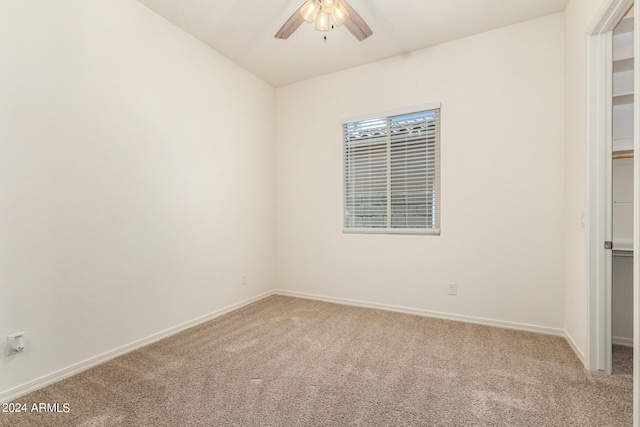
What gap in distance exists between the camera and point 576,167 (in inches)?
92.7

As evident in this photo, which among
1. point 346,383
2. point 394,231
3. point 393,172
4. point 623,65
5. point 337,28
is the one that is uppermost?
point 337,28

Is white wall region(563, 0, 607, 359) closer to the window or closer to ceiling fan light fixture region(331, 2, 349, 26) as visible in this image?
the window

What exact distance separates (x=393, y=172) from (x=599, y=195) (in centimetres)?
186

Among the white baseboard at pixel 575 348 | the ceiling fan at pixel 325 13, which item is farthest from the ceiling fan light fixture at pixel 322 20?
the white baseboard at pixel 575 348

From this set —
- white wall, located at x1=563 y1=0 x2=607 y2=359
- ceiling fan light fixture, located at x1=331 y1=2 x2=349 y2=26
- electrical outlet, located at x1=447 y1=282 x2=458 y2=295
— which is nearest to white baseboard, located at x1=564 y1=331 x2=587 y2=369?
white wall, located at x1=563 y1=0 x2=607 y2=359

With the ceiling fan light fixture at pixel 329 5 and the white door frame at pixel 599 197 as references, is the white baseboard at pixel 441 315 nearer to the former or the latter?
the white door frame at pixel 599 197

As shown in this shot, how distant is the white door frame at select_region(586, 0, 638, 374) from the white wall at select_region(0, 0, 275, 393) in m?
3.32

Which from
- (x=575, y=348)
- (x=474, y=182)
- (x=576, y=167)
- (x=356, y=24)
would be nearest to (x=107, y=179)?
(x=356, y=24)

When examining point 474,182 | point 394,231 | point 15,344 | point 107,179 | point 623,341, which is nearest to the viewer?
point 15,344

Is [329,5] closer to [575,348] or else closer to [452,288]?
[452,288]

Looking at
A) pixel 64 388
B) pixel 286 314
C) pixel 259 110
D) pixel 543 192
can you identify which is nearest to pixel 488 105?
pixel 543 192

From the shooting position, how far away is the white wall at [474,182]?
2744 mm

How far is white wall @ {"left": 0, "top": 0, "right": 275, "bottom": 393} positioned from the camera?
6.19 ft

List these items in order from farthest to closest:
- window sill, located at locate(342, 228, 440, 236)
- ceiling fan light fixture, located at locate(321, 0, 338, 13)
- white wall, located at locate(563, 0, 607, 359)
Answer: window sill, located at locate(342, 228, 440, 236)
white wall, located at locate(563, 0, 607, 359)
ceiling fan light fixture, located at locate(321, 0, 338, 13)
